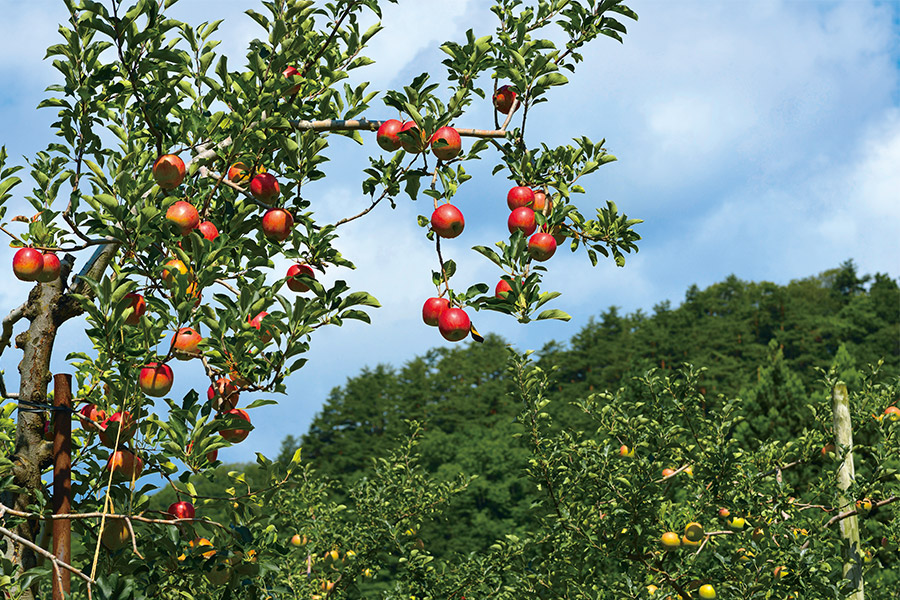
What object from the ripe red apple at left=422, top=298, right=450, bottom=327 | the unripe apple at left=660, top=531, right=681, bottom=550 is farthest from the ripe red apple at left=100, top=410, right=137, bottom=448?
the unripe apple at left=660, top=531, right=681, bottom=550

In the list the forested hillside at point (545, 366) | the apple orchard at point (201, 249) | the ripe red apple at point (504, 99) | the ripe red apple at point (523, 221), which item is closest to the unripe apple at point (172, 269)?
the apple orchard at point (201, 249)

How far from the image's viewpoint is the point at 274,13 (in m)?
3.54

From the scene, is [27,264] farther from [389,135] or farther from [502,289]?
[502,289]

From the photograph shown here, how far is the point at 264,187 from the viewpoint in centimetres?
332

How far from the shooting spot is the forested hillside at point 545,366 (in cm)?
3528

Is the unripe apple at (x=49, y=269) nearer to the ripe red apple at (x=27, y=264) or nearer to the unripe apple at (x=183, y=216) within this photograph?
the ripe red apple at (x=27, y=264)

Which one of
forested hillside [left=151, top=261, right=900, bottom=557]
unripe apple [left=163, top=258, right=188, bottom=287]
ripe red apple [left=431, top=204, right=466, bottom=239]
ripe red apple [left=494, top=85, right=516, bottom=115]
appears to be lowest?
unripe apple [left=163, top=258, right=188, bottom=287]

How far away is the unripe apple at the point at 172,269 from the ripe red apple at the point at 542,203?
146 cm

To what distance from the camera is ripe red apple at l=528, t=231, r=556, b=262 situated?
3.07 m

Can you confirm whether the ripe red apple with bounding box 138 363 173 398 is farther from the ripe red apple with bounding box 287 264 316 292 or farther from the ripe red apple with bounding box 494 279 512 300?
the ripe red apple with bounding box 494 279 512 300

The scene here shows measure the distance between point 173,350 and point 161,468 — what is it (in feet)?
2.02

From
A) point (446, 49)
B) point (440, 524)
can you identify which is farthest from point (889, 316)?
point (446, 49)

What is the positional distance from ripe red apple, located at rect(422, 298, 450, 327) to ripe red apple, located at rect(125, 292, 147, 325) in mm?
1216

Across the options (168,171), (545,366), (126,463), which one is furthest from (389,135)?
(545,366)
